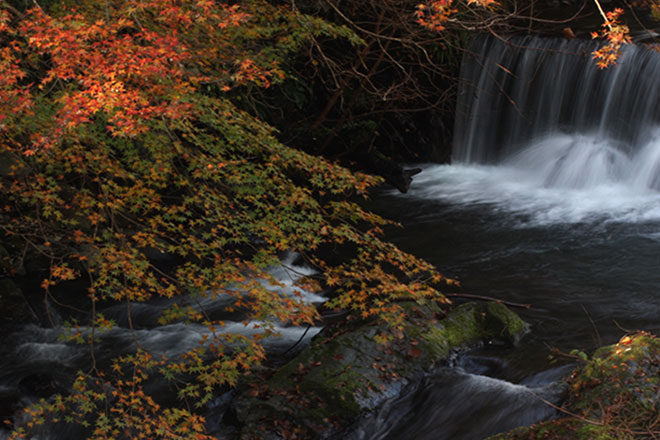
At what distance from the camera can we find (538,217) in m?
9.46

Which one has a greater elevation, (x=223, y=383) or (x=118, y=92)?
(x=118, y=92)

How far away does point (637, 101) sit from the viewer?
1052 centimetres

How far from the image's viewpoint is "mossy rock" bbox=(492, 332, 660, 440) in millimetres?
3787

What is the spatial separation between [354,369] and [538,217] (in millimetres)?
5376

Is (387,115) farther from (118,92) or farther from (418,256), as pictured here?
(118,92)

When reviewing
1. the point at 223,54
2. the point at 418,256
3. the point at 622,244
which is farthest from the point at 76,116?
the point at 622,244

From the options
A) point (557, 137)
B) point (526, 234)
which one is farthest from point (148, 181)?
point (557, 137)

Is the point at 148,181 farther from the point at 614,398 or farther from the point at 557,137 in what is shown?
the point at 557,137

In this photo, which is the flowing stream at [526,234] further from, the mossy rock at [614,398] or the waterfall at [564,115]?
the mossy rock at [614,398]

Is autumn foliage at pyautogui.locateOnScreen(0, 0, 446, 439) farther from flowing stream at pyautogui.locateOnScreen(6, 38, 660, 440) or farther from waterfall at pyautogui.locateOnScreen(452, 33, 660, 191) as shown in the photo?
waterfall at pyautogui.locateOnScreen(452, 33, 660, 191)

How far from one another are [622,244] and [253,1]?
556 centimetres

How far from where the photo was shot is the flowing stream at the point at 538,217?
511cm

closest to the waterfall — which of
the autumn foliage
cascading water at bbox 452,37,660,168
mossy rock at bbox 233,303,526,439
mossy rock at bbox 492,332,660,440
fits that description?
cascading water at bbox 452,37,660,168

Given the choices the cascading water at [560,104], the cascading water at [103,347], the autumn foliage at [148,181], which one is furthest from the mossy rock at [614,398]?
the cascading water at [560,104]
